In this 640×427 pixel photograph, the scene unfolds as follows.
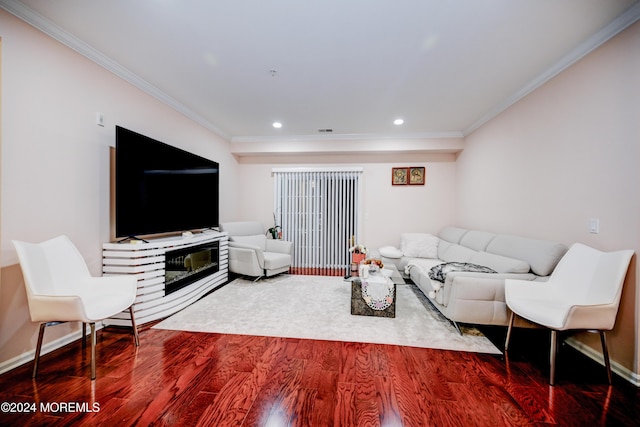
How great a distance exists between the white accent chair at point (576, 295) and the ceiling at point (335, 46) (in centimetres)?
180

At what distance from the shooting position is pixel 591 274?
6.11 ft

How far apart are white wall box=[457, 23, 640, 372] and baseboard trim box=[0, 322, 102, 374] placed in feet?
14.8

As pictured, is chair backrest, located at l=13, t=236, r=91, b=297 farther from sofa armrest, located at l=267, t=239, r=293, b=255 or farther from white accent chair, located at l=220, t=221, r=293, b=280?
sofa armrest, located at l=267, t=239, r=293, b=255

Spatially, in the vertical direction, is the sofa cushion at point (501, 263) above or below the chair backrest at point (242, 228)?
below

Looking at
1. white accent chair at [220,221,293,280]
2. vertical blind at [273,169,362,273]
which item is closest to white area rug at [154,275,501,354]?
white accent chair at [220,221,293,280]

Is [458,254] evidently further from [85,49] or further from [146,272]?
[85,49]

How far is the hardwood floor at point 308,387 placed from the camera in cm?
141

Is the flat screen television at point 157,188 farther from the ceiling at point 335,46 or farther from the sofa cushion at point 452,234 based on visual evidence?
the sofa cushion at point 452,234

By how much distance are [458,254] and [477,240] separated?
330 millimetres

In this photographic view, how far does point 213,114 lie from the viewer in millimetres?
3682

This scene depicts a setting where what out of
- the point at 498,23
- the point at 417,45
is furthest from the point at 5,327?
the point at 498,23

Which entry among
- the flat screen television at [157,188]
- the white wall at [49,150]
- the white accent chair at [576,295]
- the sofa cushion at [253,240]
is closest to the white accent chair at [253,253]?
the sofa cushion at [253,240]

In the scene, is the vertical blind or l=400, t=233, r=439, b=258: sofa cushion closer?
l=400, t=233, r=439, b=258: sofa cushion

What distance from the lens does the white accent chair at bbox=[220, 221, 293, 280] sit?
392cm
